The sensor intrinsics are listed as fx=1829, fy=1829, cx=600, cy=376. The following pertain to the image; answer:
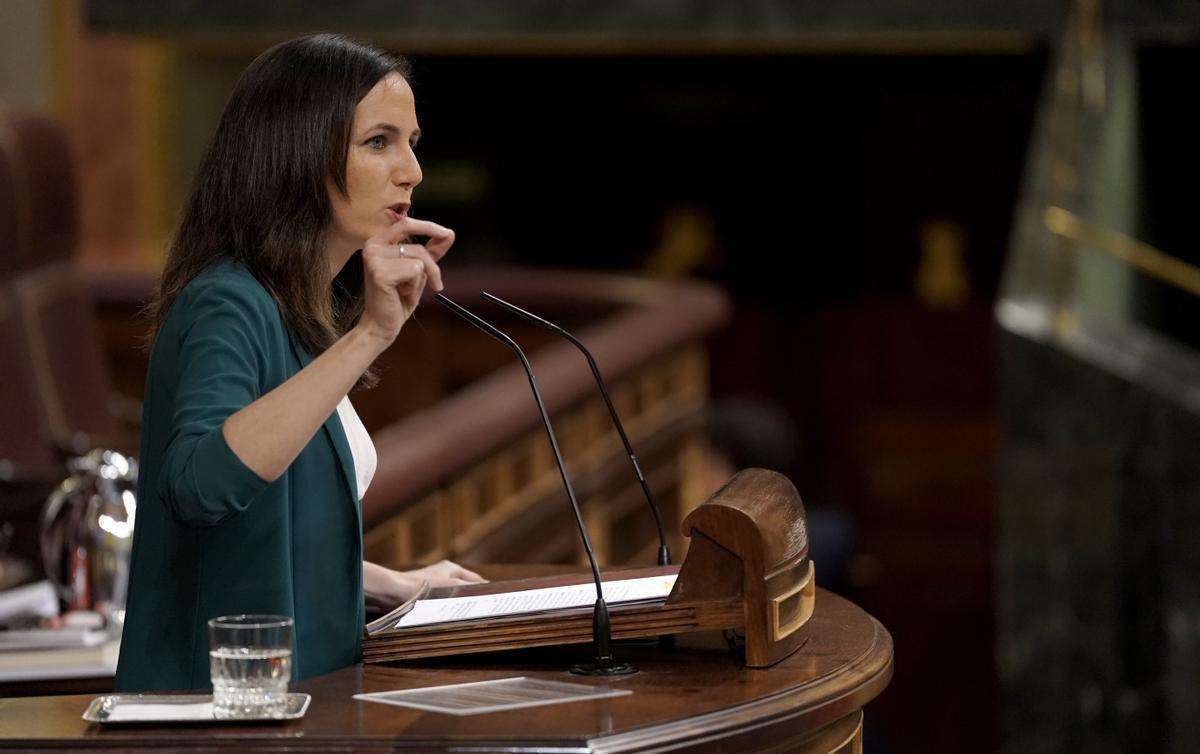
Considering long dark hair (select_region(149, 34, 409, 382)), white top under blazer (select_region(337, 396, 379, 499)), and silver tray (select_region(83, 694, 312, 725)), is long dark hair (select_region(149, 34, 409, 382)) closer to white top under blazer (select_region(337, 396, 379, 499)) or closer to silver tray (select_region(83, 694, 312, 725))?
white top under blazer (select_region(337, 396, 379, 499))

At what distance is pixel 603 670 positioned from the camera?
5.72 ft

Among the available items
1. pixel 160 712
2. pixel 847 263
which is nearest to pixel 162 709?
pixel 160 712

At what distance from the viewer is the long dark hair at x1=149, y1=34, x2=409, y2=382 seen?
1839mm

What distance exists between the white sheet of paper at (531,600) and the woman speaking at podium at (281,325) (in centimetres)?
8

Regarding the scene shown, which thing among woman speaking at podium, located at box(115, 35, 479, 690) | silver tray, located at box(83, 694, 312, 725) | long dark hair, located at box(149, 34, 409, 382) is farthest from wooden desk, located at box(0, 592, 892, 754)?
long dark hair, located at box(149, 34, 409, 382)

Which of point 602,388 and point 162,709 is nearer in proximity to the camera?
point 162,709

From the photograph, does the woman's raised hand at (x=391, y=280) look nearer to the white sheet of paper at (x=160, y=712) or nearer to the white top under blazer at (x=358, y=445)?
the white top under blazer at (x=358, y=445)

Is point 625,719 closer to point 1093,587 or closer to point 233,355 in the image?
point 233,355

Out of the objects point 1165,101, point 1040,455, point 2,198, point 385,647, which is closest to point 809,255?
point 1165,101

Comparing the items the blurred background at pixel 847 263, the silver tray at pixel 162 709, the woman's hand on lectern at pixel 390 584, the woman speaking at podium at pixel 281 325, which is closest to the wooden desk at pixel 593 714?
the silver tray at pixel 162 709

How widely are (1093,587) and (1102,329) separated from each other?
35.4 inches

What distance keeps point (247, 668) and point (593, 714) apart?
11.8 inches

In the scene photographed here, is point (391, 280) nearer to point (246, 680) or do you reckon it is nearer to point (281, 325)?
point (281, 325)

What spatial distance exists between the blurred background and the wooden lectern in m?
1.26
